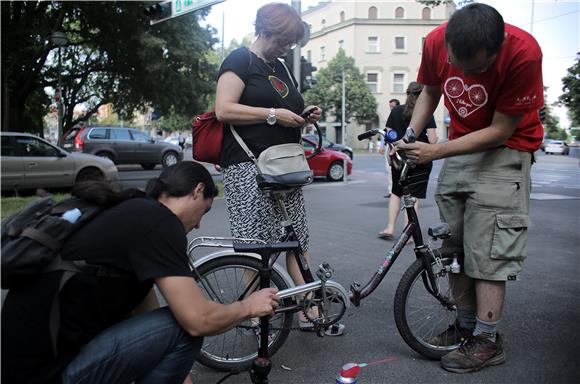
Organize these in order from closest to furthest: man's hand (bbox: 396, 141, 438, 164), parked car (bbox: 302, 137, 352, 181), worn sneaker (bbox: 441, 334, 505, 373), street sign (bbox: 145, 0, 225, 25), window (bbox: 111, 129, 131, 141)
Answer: man's hand (bbox: 396, 141, 438, 164), worn sneaker (bbox: 441, 334, 505, 373), street sign (bbox: 145, 0, 225, 25), parked car (bbox: 302, 137, 352, 181), window (bbox: 111, 129, 131, 141)

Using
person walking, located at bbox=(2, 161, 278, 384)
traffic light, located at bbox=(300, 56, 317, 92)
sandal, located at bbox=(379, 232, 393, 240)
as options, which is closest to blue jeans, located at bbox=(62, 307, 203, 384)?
person walking, located at bbox=(2, 161, 278, 384)

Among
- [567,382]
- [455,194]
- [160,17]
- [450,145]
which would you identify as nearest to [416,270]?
[455,194]

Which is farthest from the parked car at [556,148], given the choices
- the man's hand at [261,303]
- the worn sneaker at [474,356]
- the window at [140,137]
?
the man's hand at [261,303]

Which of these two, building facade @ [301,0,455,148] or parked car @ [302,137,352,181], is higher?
building facade @ [301,0,455,148]

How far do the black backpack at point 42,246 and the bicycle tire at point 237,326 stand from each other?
1.00 meters

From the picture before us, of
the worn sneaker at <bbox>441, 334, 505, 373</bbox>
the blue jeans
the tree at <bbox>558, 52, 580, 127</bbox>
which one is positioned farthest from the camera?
the tree at <bbox>558, 52, 580, 127</bbox>

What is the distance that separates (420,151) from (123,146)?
60.6 ft

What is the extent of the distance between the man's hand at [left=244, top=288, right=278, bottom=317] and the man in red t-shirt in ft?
3.75

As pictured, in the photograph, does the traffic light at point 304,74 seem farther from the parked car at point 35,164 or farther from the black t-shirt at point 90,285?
the black t-shirt at point 90,285

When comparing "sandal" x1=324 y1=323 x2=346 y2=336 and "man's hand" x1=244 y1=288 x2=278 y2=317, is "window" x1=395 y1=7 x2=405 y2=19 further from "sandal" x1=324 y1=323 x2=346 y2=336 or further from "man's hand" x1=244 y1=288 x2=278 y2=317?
"man's hand" x1=244 y1=288 x2=278 y2=317

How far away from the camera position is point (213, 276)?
2865 millimetres

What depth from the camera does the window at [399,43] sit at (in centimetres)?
5106

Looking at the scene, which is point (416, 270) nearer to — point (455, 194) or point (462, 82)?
point (455, 194)

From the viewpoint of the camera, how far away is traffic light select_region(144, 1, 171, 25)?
39.5 feet
